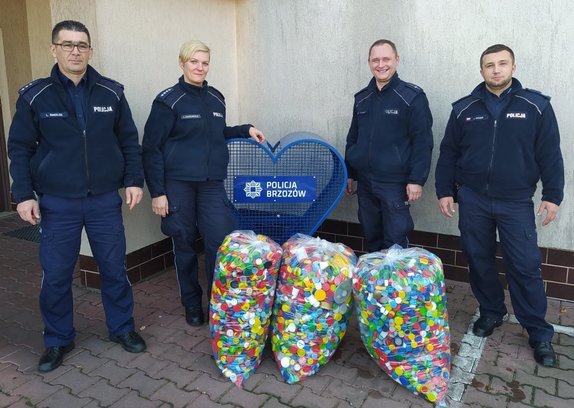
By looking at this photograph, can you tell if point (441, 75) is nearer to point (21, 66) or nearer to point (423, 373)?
point (423, 373)

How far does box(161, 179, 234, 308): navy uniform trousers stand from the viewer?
3342 mm

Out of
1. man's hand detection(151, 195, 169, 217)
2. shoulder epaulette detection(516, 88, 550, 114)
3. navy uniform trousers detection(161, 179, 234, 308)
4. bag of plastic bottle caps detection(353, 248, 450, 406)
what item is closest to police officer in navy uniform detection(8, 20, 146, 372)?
man's hand detection(151, 195, 169, 217)

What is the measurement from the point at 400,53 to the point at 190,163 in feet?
6.60

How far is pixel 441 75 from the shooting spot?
3.96 meters

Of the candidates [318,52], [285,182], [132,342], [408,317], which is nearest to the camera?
[408,317]

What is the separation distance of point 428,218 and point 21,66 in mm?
4991

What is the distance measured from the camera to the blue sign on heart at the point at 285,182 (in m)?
3.75

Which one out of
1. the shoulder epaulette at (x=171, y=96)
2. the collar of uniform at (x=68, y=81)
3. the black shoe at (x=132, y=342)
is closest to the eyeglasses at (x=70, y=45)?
the collar of uniform at (x=68, y=81)

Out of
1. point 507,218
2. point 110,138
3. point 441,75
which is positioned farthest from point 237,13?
point 507,218

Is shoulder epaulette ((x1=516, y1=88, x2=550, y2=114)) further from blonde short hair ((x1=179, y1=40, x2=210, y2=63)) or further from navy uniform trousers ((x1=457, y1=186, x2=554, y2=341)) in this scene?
blonde short hair ((x1=179, y1=40, x2=210, y2=63))

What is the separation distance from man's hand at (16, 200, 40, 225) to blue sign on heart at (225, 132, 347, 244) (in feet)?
4.45

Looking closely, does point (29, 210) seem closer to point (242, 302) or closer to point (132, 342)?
point (132, 342)

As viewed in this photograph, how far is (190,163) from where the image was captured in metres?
3.28

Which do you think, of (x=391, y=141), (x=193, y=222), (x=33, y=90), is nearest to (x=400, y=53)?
(x=391, y=141)
